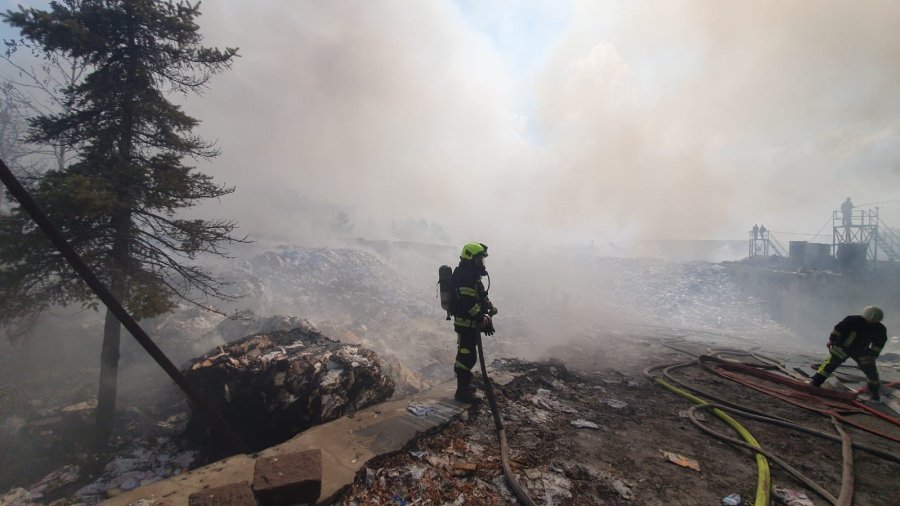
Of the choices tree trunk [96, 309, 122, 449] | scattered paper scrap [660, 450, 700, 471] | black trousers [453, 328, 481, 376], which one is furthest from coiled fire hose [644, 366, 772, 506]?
tree trunk [96, 309, 122, 449]

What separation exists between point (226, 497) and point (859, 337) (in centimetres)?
765

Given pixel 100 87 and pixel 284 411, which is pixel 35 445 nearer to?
pixel 284 411

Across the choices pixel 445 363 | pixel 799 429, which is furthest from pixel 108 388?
pixel 799 429

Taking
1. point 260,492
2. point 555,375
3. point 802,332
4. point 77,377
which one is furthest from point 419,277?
point 260,492

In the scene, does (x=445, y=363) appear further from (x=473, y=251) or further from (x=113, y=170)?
(x=113, y=170)

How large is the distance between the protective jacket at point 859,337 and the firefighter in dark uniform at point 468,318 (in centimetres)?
505

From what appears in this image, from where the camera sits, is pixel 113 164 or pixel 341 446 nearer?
pixel 341 446

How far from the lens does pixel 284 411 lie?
13.6 ft

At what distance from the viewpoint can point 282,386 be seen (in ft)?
13.9

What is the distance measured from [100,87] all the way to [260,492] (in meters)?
6.86

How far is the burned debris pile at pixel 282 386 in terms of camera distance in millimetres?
4139

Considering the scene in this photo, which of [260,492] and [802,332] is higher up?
[260,492]

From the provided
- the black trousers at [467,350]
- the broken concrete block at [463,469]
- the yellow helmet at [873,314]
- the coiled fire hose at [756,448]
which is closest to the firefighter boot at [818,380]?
the yellow helmet at [873,314]

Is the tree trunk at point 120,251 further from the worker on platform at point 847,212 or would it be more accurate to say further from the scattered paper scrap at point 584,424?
the worker on platform at point 847,212
